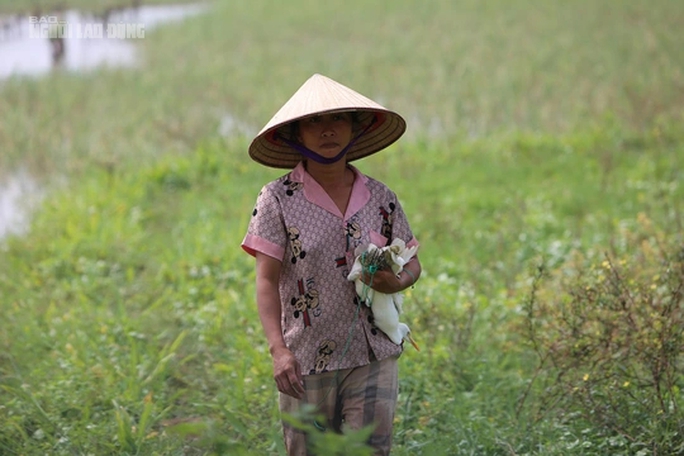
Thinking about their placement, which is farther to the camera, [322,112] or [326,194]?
[326,194]

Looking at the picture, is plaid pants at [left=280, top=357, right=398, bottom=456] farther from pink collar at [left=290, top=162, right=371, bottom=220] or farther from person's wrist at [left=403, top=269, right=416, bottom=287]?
pink collar at [left=290, top=162, right=371, bottom=220]

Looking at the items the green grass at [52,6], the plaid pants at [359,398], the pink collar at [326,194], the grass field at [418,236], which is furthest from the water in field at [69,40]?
the plaid pants at [359,398]

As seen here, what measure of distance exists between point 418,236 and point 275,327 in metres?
3.65

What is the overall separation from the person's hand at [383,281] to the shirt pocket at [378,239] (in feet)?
0.43

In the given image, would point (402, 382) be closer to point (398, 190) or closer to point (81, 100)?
point (398, 190)

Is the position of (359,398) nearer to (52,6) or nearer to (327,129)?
(327,129)

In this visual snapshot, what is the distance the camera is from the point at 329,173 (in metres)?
2.67

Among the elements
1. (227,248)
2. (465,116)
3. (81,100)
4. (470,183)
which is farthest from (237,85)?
(227,248)

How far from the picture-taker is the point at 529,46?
1302cm

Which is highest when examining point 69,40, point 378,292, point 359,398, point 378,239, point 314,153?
point 69,40

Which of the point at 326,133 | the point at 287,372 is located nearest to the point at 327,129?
the point at 326,133

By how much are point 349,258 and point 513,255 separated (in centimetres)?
319

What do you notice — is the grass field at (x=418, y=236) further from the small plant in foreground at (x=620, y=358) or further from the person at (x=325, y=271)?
the person at (x=325, y=271)

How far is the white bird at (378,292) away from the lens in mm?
2516
